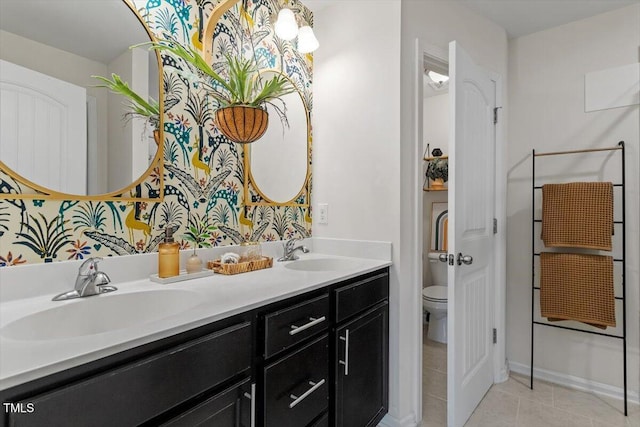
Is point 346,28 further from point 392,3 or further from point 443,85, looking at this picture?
point 443,85

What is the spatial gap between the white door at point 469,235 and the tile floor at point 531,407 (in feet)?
0.28

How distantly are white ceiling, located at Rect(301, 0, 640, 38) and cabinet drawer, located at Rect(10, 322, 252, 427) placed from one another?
1.99 meters

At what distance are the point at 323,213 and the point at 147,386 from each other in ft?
4.64

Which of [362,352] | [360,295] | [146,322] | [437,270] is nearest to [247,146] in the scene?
[360,295]

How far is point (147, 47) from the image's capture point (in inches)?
50.7

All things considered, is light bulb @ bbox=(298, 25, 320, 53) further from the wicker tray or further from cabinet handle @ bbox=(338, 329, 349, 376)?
cabinet handle @ bbox=(338, 329, 349, 376)

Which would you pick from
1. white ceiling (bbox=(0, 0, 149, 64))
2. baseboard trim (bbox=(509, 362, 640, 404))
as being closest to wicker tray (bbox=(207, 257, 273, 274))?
white ceiling (bbox=(0, 0, 149, 64))

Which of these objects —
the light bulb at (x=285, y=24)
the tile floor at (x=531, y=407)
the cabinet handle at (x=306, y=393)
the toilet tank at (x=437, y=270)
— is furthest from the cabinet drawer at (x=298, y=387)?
the toilet tank at (x=437, y=270)

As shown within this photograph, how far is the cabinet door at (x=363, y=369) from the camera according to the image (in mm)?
1370

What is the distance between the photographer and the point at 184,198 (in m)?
1.41

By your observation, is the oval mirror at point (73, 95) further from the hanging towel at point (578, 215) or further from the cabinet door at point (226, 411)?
the hanging towel at point (578, 215)

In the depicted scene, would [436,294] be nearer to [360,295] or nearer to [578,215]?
[578,215]

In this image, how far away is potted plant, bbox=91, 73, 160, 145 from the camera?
1.21m

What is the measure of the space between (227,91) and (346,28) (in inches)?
33.4
